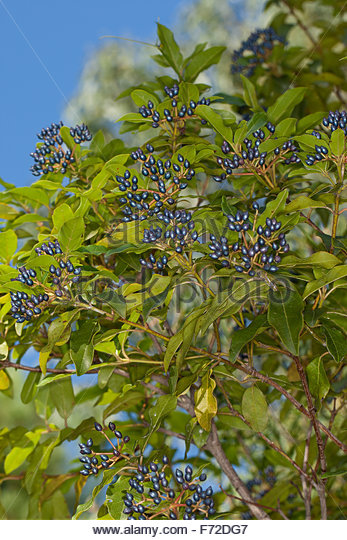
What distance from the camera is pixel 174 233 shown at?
715mm

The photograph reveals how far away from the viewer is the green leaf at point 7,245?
89cm

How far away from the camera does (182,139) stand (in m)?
0.96

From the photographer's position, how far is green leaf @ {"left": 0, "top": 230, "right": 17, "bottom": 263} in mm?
887

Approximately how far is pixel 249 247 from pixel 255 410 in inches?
11.7

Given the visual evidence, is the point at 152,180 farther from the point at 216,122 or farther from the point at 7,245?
the point at 7,245

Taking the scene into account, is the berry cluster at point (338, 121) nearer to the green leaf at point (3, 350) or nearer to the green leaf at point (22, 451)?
the green leaf at point (3, 350)

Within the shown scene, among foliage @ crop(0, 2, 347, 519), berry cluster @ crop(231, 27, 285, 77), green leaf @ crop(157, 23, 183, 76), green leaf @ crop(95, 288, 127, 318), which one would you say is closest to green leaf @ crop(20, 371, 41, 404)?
foliage @ crop(0, 2, 347, 519)

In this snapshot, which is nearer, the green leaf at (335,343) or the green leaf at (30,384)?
the green leaf at (335,343)

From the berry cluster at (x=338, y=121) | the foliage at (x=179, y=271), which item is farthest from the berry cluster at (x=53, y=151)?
the berry cluster at (x=338, y=121)

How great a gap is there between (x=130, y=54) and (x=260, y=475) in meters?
3.09

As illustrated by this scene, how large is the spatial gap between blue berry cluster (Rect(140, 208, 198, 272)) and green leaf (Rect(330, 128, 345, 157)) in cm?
22

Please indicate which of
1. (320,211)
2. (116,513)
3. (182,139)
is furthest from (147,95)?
(116,513)

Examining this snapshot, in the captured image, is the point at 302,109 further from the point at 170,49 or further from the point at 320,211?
the point at 170,49

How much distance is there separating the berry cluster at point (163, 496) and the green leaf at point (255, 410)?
0.15 m
